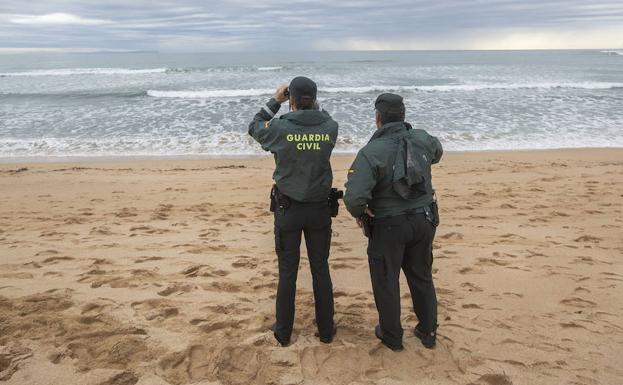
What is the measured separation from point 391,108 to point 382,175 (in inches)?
18.3

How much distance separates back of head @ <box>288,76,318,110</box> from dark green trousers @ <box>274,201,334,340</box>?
697mm

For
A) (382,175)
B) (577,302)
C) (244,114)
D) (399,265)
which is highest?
(382,175)

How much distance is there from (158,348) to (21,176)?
8.17 meters

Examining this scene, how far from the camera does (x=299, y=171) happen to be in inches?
130

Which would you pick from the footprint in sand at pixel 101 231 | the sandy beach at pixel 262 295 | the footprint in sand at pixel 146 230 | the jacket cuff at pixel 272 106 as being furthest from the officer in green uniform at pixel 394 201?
the footprint in sand at pixel 101 231

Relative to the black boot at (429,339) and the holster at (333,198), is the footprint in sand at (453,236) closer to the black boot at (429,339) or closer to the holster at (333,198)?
the black boot at (429,339)

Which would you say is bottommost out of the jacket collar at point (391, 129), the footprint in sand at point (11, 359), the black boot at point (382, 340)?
the black boot at point (382, 340)

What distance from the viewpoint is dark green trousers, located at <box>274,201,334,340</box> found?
335cm

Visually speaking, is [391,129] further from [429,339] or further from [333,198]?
[429,339]

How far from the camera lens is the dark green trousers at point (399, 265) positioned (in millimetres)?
3211

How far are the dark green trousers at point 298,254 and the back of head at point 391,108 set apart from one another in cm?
76

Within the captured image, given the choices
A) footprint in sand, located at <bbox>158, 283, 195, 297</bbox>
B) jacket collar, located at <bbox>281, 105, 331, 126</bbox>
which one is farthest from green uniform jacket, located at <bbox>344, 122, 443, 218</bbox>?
footprint in sand, located at <bbox>158, 283, 195, 297</bbox>

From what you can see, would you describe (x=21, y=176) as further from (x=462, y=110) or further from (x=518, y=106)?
(x=518, y=106)

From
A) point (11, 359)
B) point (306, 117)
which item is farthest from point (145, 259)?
point (306, 117)
